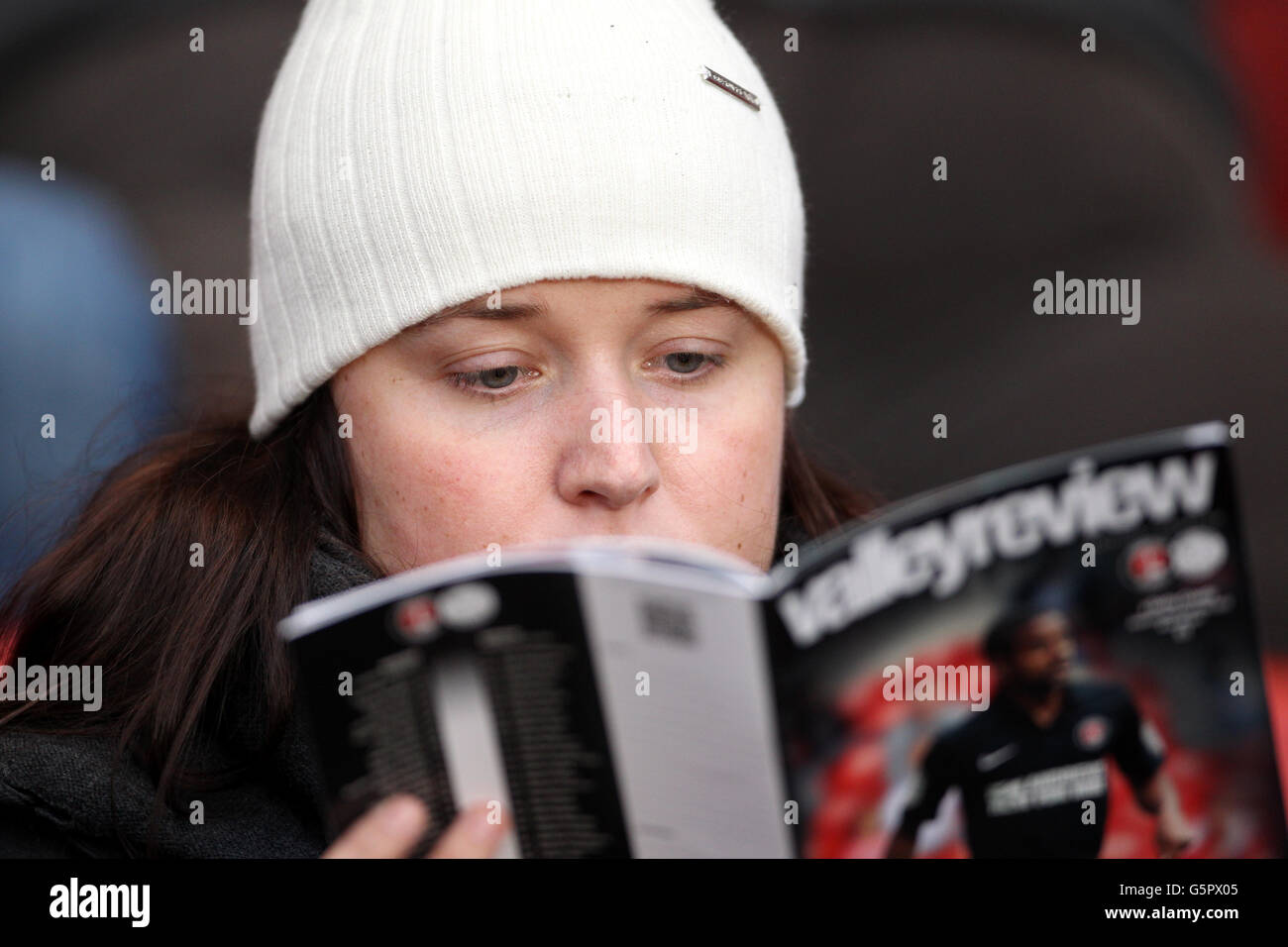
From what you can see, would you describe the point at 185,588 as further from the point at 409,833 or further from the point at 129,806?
the point at 409,833

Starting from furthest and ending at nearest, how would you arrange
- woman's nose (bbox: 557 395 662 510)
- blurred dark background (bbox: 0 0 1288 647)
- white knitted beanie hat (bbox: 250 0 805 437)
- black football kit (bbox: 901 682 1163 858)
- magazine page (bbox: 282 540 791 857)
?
blurred dark background (bbox: 0 0 1288 647) → white knitted beanie hat (bbox: 250 0 805 437) → woman's nose (bbox: 557 395 662 510) → black football kit (bbox: 901 682 1163 858) → magazine page (bbox: 282 540 791 857)

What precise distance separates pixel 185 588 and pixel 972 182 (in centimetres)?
215

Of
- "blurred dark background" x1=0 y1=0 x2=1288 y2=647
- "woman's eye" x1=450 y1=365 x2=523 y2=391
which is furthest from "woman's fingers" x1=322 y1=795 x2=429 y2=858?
"blurred dark background" x1=0 y1=0 x2=1288 y2=647

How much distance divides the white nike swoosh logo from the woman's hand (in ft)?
1.22

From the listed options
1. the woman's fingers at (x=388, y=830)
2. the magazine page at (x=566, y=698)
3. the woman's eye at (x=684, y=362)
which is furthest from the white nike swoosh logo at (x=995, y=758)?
the woman's eye at (x=684, y=362)

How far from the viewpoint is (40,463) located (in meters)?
2.53

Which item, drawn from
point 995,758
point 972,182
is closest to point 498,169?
point 995,758

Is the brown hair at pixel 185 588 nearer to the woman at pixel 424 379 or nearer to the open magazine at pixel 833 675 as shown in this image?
the woman at pixel 424 379

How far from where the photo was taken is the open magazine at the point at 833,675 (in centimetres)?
100

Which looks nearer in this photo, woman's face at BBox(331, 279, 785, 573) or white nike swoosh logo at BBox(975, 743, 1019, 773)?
white nike swoosh logo at BBox(975, 743, 1019, 773)

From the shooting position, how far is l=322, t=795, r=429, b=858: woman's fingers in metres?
1.03

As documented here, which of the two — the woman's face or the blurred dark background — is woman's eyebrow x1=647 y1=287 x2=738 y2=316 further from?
the blurred dark background

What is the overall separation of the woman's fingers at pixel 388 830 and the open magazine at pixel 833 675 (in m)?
0.01
